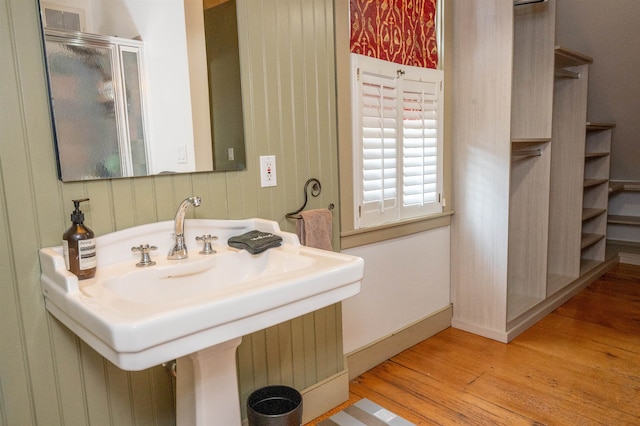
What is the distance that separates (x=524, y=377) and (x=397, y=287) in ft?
2.68

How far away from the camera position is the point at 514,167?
130 inches

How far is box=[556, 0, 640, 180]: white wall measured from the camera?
3.31 meters

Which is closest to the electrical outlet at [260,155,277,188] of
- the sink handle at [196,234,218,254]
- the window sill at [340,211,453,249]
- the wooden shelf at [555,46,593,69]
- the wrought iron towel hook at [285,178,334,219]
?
the wrought iron towel hook at [285,178,334,219]

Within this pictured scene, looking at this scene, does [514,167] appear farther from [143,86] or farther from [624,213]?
[143,86]

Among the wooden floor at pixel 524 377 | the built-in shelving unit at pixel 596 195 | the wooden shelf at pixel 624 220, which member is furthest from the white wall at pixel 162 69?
the wooden shelf at pixel 624 220

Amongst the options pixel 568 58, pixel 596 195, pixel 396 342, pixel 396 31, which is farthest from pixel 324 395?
pixel 596 195

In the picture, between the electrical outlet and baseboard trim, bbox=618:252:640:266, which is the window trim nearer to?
the electrical outlet

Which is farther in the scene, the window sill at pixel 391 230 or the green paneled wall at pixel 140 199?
the window sill at pixel 391 230

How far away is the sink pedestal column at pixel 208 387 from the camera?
1343 mm

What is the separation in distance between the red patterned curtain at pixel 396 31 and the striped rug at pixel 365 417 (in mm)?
1728

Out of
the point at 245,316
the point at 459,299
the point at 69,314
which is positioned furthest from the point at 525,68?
the point at 69,314

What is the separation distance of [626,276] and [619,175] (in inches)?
49.3

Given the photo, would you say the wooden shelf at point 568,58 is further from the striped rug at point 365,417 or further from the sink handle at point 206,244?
the sink handle at point 206,244

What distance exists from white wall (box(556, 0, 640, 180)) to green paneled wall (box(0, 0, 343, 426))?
2.51 m
